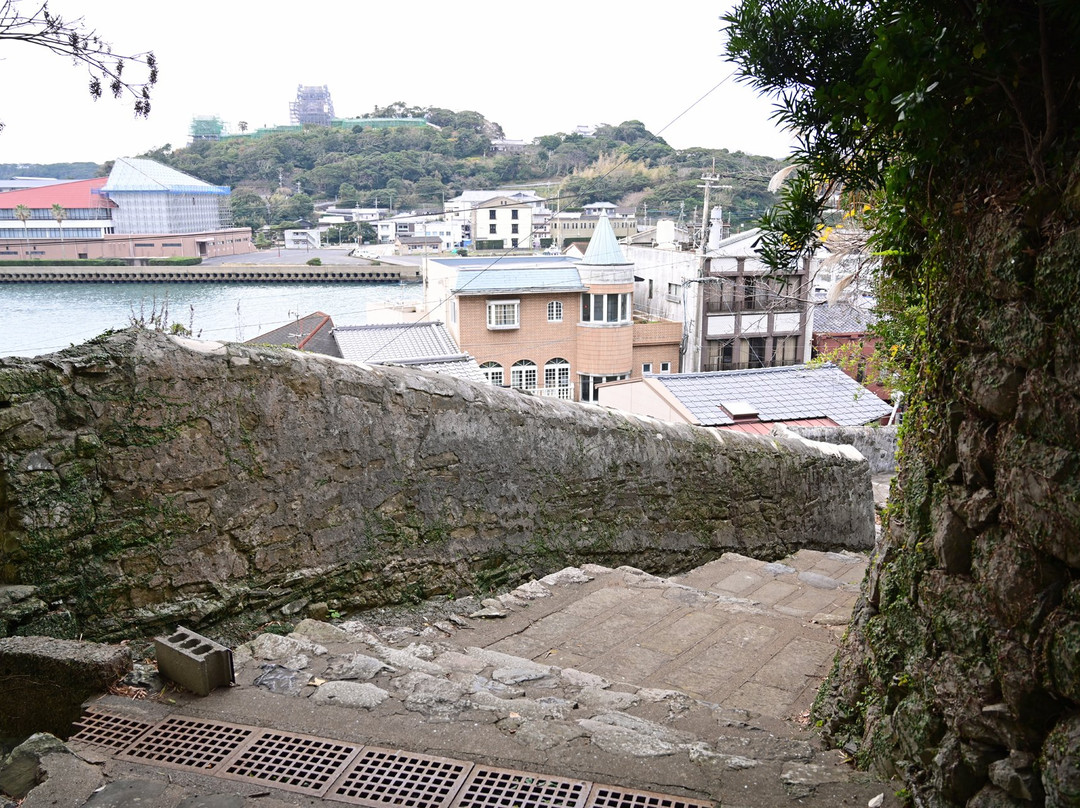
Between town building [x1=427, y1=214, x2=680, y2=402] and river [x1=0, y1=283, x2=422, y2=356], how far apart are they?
136 inches

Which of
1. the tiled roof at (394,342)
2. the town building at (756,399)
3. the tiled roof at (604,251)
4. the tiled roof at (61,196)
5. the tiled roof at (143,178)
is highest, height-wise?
the tiled roof at (143,178)

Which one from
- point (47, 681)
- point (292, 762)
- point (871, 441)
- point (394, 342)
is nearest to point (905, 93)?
point (292, 762)

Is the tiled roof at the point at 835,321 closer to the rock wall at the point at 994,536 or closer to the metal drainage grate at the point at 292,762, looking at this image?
the rock wall at the point at 994,536

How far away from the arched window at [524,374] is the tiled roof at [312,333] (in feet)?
25.3

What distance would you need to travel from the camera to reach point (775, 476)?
22.7 ft

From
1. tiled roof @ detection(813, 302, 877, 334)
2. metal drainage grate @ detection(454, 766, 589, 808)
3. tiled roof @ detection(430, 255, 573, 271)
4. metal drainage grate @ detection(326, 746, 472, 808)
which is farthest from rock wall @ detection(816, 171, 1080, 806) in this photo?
tiled roof @ detection(813, 302, 877, 334)

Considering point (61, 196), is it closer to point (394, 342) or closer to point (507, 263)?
point (394, 342)

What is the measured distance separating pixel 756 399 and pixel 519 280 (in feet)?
32.8

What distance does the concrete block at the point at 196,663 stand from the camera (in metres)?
3.49

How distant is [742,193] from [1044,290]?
32.6 metres

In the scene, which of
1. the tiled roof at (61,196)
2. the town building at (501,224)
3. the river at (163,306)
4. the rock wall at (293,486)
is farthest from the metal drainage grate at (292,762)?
the town building at (501,224)

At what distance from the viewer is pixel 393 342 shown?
1852 centimetres

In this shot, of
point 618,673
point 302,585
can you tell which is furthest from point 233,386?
point 618,673

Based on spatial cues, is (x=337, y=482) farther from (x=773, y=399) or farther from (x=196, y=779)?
(x=773, y=399)
